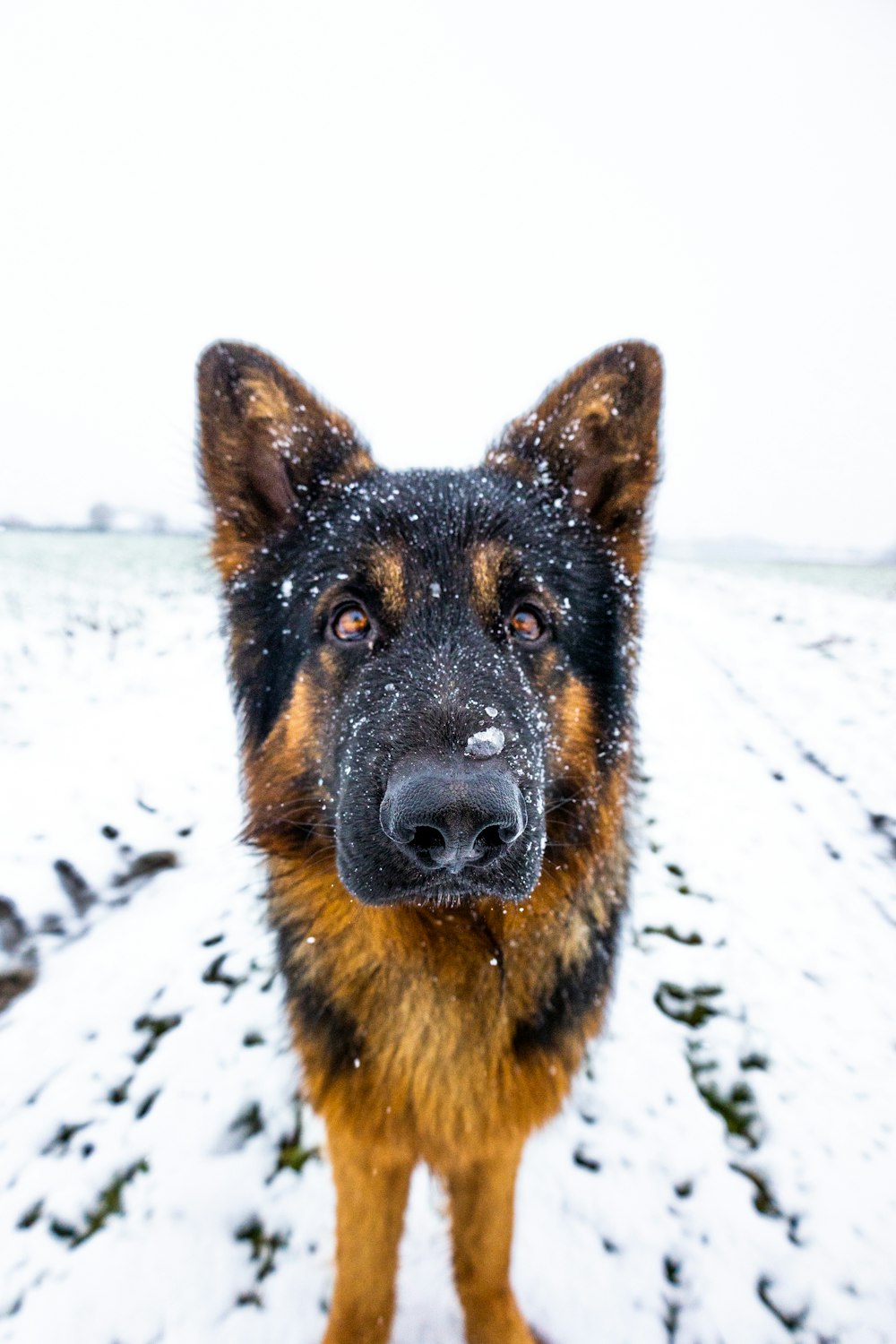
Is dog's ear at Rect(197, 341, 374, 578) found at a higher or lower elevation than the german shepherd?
higher

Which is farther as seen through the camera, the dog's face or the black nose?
the dog's face

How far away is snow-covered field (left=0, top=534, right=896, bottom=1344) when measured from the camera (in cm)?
213

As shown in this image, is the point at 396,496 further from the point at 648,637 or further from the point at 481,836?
the point at 648,637

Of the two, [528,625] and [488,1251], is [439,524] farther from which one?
[488,1251]

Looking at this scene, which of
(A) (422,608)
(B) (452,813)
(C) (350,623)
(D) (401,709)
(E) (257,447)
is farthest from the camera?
(E) (257,447)

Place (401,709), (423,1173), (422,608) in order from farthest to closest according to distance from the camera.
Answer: (423,1173), (422,608), (401,709)

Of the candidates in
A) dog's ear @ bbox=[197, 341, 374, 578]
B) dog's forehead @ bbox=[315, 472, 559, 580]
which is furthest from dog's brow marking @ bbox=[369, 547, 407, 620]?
dog's ear @ bbox=[197, 341, 374, 578]

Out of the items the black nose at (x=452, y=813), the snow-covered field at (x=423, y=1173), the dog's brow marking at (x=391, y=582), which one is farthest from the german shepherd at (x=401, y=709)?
the snow-covered field at (x=423, y=1173)

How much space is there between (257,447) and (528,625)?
1187mm

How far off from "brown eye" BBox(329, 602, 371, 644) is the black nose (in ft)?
2.28

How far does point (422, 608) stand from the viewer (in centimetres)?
199

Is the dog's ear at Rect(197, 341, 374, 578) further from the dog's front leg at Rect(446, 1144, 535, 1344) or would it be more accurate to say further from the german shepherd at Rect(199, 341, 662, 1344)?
the dog's front leg at Rect(446, 1144, 535, 1344)

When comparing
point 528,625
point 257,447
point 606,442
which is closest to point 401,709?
point 528,625

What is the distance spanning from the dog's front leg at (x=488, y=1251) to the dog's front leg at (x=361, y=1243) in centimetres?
24
